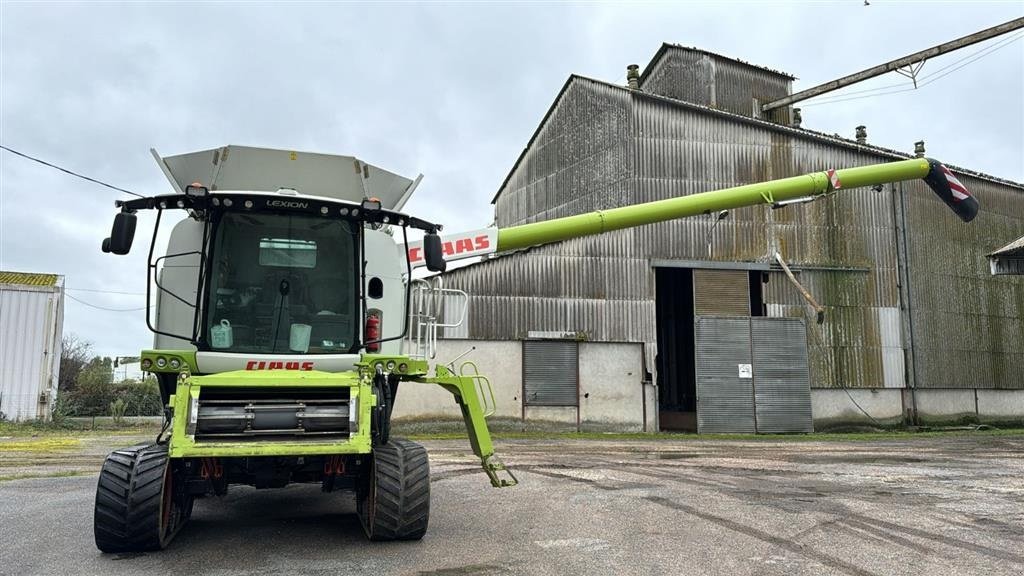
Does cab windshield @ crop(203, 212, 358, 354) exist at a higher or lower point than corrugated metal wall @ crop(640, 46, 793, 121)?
lower

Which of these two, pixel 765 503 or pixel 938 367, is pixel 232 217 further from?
pixel 938 367

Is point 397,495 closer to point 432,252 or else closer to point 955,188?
point 432,252

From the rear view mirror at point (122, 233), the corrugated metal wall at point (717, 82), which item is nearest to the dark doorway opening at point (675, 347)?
the corrugated metal wall at point (717, 82)

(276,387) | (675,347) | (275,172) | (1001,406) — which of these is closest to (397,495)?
(276,387)

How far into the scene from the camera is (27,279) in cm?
2261

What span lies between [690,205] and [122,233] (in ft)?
31.6

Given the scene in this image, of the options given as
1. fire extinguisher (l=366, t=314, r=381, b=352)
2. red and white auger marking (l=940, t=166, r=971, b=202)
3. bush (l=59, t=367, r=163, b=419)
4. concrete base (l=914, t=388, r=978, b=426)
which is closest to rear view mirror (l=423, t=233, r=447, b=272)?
fire extinguisher (l=366, t=314, r=381, b=352)

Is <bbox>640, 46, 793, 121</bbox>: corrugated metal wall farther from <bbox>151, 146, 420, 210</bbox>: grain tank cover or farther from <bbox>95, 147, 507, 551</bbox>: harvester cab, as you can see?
<bbox>95, 147, 507, 551</bbox>: harvester cab

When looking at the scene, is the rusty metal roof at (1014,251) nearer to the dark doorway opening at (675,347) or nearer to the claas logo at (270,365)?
the dark doorway opening at (675,347)

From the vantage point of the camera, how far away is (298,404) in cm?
605

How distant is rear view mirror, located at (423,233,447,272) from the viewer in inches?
273

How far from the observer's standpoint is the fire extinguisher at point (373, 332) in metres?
7.02

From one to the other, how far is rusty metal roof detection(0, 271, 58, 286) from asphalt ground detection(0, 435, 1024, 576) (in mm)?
12822

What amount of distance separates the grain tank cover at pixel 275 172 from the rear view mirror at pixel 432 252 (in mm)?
1350
